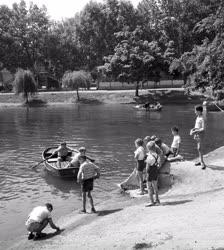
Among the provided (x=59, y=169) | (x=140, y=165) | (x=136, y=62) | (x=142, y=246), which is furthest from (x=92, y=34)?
(x=142, y=246)

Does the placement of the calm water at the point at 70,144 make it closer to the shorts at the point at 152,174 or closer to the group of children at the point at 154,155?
the group of children at the point at 154,155

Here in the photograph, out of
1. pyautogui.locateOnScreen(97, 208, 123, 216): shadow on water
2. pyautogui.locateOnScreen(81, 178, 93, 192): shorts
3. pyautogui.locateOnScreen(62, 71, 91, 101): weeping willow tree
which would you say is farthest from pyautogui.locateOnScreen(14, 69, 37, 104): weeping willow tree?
pyautogui.locateOnScreen(81, 178, 93, 192): shorts

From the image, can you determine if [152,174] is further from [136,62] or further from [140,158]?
[136,62]

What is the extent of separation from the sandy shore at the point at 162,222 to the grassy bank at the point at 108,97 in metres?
64.8

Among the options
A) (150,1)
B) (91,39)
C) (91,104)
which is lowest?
(91,104)

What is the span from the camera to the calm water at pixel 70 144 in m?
20.8

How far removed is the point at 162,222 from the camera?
14.6 metres

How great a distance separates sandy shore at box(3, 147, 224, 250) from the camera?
12609 mm

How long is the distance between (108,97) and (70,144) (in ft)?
168

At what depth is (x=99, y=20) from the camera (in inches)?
4031

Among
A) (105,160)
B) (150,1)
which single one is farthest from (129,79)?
(105,160)

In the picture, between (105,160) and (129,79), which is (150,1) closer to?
(129,79)

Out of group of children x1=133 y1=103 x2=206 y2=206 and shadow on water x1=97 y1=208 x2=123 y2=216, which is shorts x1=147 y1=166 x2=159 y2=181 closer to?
group of children x1=133 y1=103 x2=206 y2=206

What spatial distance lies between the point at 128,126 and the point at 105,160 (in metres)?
19.3
